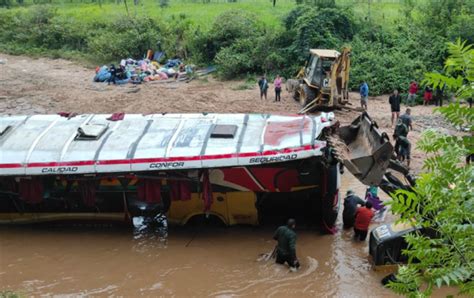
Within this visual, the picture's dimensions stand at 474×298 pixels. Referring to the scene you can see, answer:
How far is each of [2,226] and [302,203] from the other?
641cm

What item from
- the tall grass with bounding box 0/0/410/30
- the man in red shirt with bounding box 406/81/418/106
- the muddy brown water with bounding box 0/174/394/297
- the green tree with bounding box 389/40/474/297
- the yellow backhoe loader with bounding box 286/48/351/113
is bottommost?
the muddy brown water with bounding box 0/174/394/297

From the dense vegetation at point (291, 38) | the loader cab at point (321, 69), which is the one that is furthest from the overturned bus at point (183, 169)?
the dense vegetation at point (291, 38)

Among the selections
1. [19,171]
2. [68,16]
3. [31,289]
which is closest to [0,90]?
[68,16]

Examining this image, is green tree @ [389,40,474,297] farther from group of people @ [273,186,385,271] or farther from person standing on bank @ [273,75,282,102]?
person standing on bank @ [273,75,282,102]

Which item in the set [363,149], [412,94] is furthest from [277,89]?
[363,149]

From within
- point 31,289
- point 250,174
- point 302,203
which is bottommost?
point 31,289

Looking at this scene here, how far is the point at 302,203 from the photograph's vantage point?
1073 cm

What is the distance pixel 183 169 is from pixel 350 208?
11.2 feet

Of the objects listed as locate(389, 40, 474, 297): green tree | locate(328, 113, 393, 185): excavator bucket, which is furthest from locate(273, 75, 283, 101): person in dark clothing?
locate(389, 40, 474, 297): green tree

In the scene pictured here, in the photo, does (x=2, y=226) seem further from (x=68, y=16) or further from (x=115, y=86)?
(x=68, y=16)

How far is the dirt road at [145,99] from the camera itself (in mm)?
19109

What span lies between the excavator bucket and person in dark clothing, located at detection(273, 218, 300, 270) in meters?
1.50

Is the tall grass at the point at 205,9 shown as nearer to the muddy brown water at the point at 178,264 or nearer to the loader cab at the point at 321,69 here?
the loader cab at the point at 321,69

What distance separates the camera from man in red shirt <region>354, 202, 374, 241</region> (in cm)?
1012
